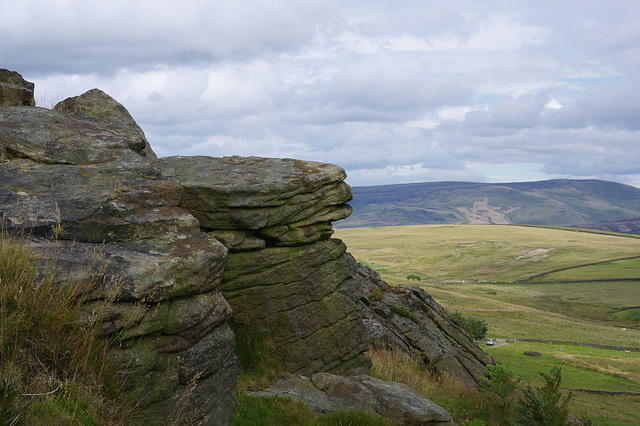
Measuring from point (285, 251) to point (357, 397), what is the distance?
454cm

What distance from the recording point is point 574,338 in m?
86.2

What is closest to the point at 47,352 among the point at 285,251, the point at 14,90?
the point at 285,251

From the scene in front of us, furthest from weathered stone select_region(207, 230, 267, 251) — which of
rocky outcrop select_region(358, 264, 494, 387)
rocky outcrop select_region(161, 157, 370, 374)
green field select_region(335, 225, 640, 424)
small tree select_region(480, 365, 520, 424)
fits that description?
green field select_region(335, 225, 640, 424)

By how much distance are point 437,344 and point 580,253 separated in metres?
207

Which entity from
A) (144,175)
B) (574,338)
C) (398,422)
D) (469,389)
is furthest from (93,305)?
(574,338)

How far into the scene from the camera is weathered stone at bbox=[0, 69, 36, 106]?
14.0 meters

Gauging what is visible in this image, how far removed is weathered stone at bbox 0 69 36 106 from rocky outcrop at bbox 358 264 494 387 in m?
16.1

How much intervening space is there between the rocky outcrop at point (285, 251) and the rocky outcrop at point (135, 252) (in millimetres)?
1582

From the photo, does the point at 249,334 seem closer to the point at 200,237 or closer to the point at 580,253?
the point at 200,237

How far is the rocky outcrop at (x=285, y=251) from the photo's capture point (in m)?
12.7

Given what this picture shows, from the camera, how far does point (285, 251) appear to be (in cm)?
1367

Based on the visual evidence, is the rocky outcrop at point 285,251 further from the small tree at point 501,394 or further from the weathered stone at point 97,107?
the small tree at point 501,394

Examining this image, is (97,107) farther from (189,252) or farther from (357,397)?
(357,397)

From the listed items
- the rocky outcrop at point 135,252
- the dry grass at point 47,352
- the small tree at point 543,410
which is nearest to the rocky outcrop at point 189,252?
the rocky outcrop at point 135,252
